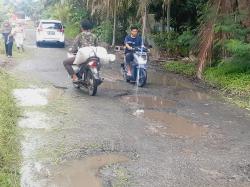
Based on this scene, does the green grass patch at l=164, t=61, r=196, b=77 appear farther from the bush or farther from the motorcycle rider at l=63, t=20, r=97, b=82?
the motorcycle rider at l=63, t=20, r=97, b=82

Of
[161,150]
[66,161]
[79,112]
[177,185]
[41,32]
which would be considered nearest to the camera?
→ [177,185]

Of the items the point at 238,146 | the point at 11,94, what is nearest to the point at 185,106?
the point at 238,146

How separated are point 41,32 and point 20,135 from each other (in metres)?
23.6

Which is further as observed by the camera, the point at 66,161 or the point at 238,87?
the point at 238,87

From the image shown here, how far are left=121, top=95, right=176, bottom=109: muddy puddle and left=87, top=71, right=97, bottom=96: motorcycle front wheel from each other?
716 millimetres

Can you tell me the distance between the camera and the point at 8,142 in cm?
689

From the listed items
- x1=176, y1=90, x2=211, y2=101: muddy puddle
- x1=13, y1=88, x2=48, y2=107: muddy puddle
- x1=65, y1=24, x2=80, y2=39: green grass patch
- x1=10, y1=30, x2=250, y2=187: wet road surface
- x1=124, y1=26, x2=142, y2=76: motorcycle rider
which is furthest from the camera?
x1=65, y1=24, x2=80, y2=39: green grass patch

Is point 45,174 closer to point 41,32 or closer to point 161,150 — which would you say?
point 161,150

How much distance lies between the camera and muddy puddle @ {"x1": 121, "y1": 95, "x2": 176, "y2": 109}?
34.3 feet

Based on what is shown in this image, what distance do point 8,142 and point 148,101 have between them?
4.62 m

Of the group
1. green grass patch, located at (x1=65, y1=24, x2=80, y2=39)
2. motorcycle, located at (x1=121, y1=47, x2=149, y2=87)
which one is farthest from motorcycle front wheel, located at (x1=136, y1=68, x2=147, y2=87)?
green grass patch, located at (x1=65, y1=24, x2=80, y2=39)

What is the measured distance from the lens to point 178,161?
6504 mm

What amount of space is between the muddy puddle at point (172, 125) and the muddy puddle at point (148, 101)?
0.70m

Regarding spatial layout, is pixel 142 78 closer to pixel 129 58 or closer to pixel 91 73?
pixel 129 58
